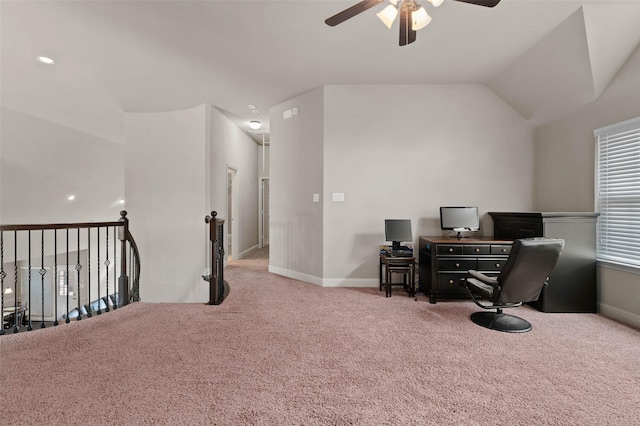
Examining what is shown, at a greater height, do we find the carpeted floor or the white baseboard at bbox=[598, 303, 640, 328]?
the white baseboard at bbox=[598, 303, 640, 328]

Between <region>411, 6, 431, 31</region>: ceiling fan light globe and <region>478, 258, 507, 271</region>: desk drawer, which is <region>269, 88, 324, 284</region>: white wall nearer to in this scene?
<region>478, 258, 507, 271</region>: desk drawer

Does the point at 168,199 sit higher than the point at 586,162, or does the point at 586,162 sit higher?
the point at 586,162

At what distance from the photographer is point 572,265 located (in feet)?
10.8

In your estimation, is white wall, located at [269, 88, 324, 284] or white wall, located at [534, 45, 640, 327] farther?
white wall, located at [269, 88, 324, 284]

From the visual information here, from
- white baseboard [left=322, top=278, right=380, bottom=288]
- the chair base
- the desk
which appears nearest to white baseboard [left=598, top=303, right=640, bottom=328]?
the chair base

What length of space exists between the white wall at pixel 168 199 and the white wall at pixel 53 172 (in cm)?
213

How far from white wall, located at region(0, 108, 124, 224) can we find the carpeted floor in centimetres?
478

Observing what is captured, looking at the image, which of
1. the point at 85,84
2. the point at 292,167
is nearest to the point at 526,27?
the point at 292,167

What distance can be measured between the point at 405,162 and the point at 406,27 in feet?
7.54

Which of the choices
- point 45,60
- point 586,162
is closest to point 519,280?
point 586,162

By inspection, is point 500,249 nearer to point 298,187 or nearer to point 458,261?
point 458,261

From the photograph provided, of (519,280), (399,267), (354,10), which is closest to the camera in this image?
(354,10)

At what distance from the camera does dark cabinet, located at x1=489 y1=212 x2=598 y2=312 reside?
3273 mm

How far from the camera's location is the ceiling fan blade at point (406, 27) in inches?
82.1
